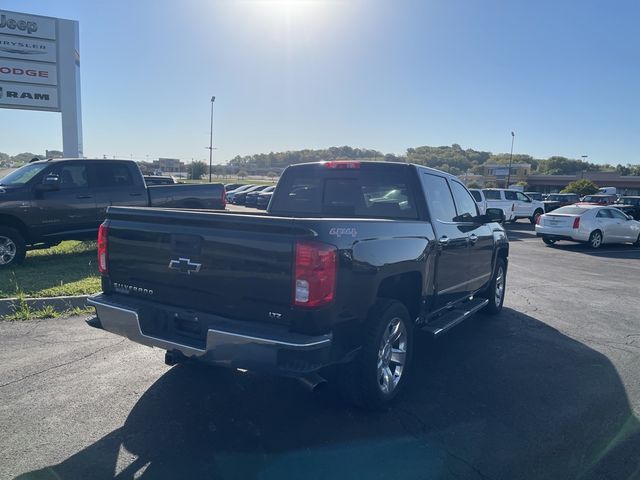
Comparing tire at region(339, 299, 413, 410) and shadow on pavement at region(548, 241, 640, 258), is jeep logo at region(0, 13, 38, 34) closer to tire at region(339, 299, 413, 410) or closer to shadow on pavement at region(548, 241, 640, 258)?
tire at region(339, 299, 413, 410)

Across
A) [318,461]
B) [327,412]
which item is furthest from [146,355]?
[318,461]

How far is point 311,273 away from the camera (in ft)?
10.4

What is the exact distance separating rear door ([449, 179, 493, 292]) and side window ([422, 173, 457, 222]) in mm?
157

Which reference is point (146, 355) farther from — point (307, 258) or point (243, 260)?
point (307, 258)

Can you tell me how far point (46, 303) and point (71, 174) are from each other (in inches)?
162

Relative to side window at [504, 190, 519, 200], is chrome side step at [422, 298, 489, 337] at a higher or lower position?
lower

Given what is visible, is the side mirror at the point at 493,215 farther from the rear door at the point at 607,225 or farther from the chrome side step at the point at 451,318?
the rear door at the point at 607,225

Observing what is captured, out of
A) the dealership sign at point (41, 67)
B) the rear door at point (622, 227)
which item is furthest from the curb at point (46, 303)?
the rear door at point (622, 227)

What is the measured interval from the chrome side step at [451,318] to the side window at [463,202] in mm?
1059

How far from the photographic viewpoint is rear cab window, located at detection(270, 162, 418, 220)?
4914 mm

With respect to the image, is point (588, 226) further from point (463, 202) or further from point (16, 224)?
point (16, 224)

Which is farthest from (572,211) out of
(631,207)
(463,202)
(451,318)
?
(631,207)

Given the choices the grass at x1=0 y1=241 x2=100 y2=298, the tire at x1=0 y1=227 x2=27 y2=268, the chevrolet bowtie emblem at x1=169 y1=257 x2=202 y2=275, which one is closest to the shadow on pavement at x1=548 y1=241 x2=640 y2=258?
the grass at x1=0 y1=241 x2=100 y2=298

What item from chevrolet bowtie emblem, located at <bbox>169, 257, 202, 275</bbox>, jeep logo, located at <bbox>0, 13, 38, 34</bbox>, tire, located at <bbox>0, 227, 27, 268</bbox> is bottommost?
tire, located at <bbox>0, 227, 27, 268</bbox>
